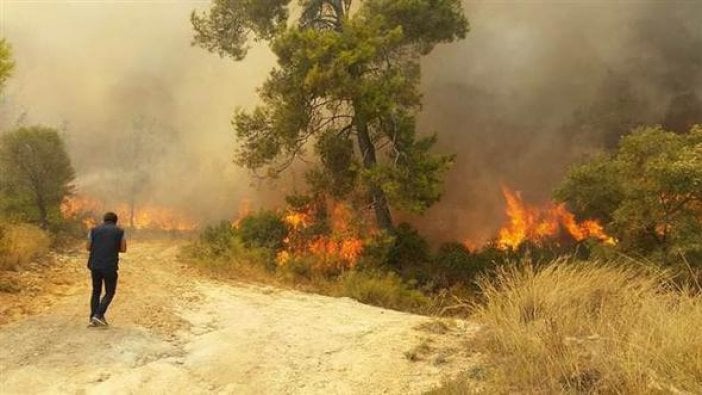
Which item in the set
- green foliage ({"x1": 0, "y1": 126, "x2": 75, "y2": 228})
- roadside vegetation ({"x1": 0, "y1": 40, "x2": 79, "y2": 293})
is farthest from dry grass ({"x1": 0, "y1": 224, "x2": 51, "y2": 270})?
green foliage ({"x1": 0, "y1": 126, "x2": 75, "y2": 228})

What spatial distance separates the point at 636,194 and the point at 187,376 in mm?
13094

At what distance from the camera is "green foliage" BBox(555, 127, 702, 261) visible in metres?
15.6

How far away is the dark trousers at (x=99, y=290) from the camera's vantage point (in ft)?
A: 31.3

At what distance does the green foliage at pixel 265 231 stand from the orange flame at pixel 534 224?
32.2 feet

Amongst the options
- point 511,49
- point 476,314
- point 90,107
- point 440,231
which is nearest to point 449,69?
point 511,49

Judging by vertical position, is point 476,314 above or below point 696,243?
below

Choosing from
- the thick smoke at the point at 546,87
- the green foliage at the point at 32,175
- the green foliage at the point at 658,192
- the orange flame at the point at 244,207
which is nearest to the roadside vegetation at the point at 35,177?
the green foliage at the point at 32,175

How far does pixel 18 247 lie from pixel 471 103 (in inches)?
1068

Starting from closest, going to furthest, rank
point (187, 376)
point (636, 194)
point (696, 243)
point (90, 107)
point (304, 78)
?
point (187, 376) < point (696, 243) < point (636, 194) < point (304, 78) < point (90, 107)

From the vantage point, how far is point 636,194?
55.1 feet

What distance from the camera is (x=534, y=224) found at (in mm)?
30906

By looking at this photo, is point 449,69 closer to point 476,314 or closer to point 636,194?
point 636,194

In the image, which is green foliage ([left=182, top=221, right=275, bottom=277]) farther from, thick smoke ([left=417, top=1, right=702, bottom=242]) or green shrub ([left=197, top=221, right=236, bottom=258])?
thick smoke ([left=417, top=1, right=702, bottom=242])

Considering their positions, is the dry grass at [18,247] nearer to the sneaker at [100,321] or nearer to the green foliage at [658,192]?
the sneaker at [100,321]
